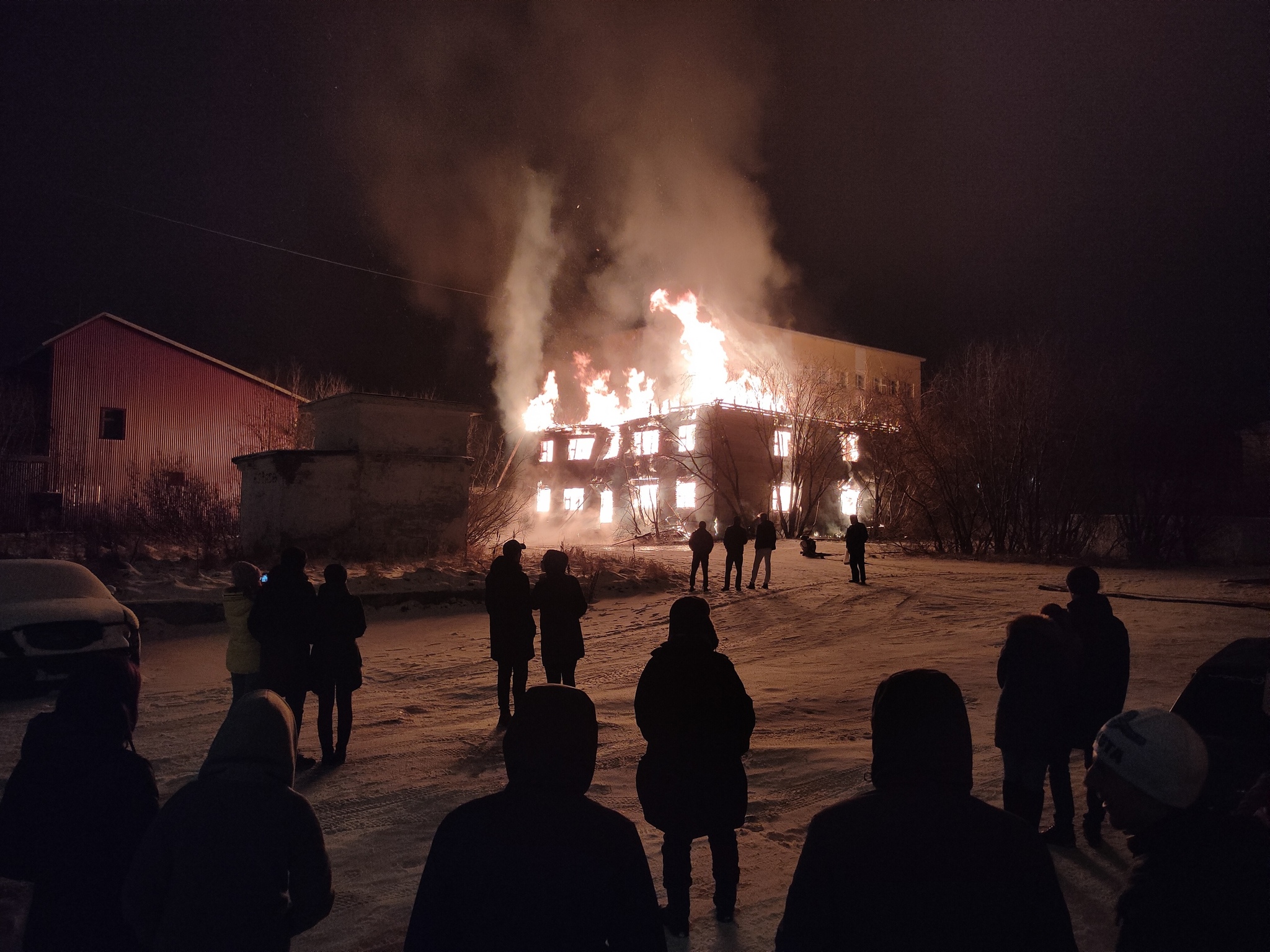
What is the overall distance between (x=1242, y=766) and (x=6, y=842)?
510cm

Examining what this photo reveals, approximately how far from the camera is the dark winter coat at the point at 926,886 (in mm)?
1890

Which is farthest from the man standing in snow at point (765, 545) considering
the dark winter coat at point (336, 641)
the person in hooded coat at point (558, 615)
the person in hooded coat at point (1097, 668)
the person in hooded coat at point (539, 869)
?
the person in hooded coat at point (539, 869)

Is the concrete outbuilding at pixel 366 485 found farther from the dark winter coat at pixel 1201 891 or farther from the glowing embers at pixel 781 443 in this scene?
the glowing embers at pixel 781 443

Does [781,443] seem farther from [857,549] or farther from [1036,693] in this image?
[1036,693]

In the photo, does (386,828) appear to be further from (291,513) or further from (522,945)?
(291,513)

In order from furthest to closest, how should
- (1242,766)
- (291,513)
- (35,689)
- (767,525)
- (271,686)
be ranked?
(291,513) < (767,525) < (35,689) < (271,686) < (1242,766)

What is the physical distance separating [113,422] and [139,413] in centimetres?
103

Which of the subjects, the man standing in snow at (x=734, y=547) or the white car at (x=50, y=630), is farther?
the man standing in snow at (x=734, y=547)

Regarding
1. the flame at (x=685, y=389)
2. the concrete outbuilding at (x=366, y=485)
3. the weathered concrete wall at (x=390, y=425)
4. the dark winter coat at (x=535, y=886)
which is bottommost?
the dark winter coat at (x=535, y=886)

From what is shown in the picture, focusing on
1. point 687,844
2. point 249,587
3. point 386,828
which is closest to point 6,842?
point 687,844

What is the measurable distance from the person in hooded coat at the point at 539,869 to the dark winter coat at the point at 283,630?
5011 mm

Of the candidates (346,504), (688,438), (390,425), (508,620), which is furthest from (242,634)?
(688,438)

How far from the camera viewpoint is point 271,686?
21.2 ft

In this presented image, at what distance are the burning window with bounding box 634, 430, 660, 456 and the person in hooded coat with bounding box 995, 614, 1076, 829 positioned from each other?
3378 centimetres
